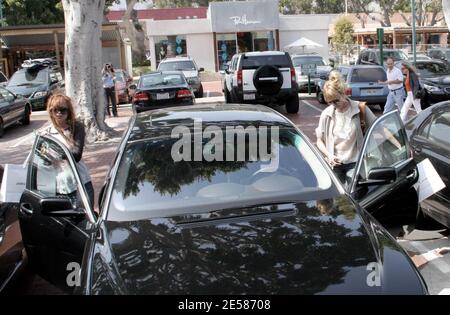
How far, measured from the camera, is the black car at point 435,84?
15.5 m

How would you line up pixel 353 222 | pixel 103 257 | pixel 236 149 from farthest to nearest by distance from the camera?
pixel 236 149, pixel 353 222, pixel 103 257

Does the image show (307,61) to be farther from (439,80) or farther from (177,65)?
(439,80)

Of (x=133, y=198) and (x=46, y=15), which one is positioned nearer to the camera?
(x=133, y=198)

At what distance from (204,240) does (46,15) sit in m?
38.0

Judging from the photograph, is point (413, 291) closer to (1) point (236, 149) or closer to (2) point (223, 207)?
(2) point (223, 207)

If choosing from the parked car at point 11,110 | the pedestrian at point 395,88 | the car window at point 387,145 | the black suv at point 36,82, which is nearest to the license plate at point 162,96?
the parked car at point 11,110

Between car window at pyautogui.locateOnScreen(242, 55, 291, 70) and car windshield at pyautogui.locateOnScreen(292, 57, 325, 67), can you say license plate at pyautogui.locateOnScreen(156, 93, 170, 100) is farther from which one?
car windshield at pyautogui.locateOnScreen(292, 57, 325, 67)

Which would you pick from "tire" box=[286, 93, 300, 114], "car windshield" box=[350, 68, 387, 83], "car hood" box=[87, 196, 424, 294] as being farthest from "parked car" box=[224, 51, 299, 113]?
"car hood" box=[87, 196, 424, 294]

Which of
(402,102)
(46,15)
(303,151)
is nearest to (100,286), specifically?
(303,151)

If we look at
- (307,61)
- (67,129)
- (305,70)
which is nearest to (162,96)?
(305,70)

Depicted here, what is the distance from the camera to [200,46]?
3706 cm

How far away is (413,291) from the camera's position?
2.66 meters

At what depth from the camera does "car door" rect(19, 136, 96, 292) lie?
12.2 feet

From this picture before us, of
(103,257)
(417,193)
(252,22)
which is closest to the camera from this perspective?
(103,257)
